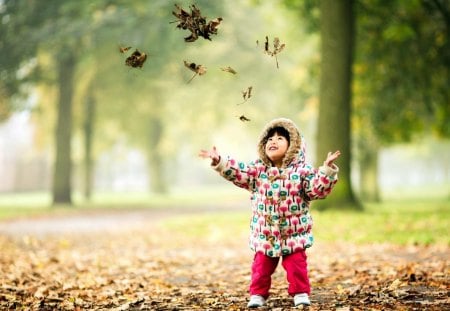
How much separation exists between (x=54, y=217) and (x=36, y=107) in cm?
951

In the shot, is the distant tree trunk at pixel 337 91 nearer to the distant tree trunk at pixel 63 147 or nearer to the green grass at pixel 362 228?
the green grass at pixel 362 228

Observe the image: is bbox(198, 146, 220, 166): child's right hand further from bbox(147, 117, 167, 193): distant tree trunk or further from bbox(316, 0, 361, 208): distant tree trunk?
bbox(147, 117, 167, 193): distant tree trunk

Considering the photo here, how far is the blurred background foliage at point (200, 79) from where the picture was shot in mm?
19172

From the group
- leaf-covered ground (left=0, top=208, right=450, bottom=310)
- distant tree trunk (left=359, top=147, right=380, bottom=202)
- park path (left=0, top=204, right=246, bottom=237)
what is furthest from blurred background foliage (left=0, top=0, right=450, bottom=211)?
park path (left=0, top=204, right=246, bottom=237)

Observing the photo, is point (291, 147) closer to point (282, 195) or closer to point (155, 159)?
point (282, 195)

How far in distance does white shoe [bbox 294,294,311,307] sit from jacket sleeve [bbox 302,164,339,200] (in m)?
0.80

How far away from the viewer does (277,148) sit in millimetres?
5070

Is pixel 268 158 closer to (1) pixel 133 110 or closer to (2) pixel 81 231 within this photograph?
(2) pixel 81 231

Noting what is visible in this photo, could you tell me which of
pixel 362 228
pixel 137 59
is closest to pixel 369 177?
pixel 362 228

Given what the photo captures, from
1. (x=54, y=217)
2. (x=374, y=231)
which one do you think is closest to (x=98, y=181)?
(x=54, y=217)

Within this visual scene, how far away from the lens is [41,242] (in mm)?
12562

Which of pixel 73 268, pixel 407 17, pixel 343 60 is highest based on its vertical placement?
pixel 407 17

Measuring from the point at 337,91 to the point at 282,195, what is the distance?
33.6 ft

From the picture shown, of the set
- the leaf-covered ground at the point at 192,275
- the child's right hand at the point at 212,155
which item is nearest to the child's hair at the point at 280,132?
the child's right hand at the point at 212,155
